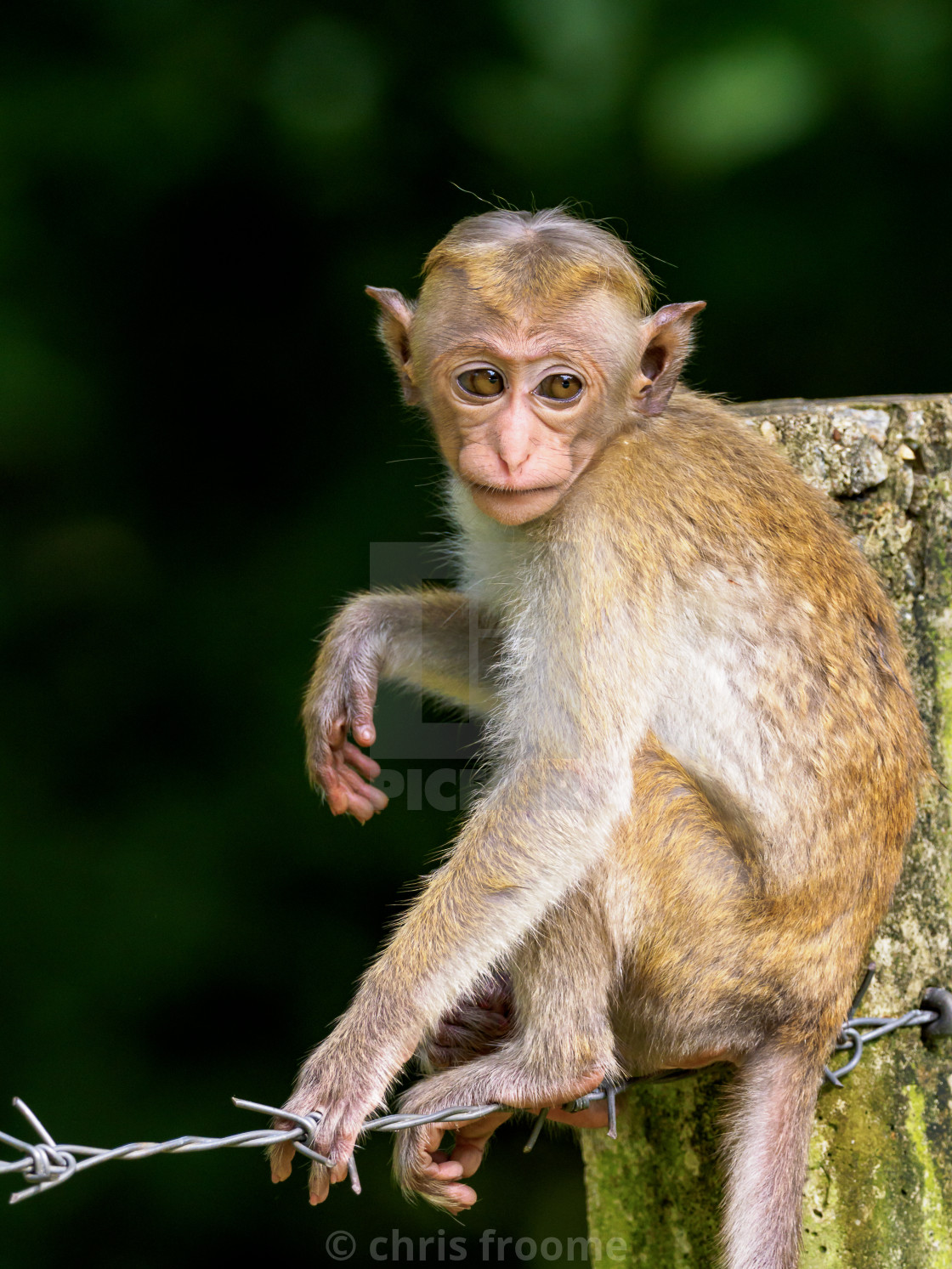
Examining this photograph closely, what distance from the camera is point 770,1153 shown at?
9.04 feet

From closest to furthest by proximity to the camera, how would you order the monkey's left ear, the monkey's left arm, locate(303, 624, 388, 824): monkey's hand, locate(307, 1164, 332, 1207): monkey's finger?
locate(307, 1164, 332, 1207): monkey's finger
the monkey's left arm
the monkey's left ear
locate(303, 624, 388, 824): monkey's hand

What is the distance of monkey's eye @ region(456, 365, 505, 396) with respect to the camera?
3.03 m

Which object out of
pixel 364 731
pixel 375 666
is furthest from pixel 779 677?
pixel 375 666

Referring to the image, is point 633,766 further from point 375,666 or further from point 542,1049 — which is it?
point 375,666

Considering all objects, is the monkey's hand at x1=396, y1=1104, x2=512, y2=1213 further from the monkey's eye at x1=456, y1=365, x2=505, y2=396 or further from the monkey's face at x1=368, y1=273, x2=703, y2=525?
the monkey's eye at x1=456, y1=365, x2=505, y2=396

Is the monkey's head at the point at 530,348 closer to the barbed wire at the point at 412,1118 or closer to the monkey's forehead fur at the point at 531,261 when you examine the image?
the monkey's forehead fur at the point at 531,261

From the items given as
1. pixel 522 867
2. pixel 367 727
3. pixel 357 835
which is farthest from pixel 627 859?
pixel 357 835

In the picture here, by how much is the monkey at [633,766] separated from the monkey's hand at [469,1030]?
3.0 inches

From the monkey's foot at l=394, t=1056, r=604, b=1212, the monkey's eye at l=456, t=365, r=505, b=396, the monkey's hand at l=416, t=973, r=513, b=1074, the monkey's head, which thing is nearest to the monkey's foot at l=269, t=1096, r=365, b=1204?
the monkey's foot at l=394, t=1056, r=604, b=1212

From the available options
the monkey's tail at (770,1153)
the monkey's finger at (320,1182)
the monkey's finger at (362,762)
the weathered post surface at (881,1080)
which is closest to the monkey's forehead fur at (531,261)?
the weathered post surface at (881,1080)

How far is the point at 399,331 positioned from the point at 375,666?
1.03m

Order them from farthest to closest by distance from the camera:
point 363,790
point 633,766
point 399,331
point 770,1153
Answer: point 363,790 < point 399,331 < point 633,766 < point 770,1153

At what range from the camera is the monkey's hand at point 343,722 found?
349cm

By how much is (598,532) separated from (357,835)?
8.01 ft
